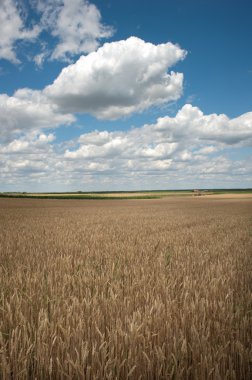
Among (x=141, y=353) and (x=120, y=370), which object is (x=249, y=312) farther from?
(x=120, y=370)

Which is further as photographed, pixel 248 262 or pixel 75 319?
pixel 248 262

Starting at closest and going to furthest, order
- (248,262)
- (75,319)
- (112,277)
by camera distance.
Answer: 1. (75,319)
2. (112,277)
3. (248,262)

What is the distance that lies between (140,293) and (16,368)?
2375mm

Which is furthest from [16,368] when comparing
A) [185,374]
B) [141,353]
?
[185,374]

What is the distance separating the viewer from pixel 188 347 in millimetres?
3225

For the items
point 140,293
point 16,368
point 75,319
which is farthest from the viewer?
point 140,293

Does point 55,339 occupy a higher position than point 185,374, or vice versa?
point 55,339

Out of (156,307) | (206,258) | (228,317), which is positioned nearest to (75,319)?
(156,307)

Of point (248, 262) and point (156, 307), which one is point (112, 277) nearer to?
point (156, 307)

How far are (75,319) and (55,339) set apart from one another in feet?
2.12

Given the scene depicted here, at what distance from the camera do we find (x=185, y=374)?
2787 mm

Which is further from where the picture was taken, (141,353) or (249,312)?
(249,312)

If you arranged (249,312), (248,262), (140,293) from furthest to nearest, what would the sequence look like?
1. (248,262)
2. (140,293)
3. (249,312)

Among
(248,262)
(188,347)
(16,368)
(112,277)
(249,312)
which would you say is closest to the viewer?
(16,368)
